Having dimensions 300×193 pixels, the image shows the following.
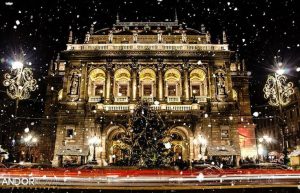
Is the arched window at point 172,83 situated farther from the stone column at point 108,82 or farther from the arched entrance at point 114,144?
the arched entrance at point 114,144

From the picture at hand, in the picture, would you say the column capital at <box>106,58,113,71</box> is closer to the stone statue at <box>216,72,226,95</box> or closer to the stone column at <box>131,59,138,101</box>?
the stone column at <box>131,59,138,101</box>

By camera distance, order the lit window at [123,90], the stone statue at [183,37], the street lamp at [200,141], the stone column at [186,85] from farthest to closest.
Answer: the stone statue at [183,37]
the lit window at [123,90]
the stone column at [186,85]
the street lamp at [200,141]

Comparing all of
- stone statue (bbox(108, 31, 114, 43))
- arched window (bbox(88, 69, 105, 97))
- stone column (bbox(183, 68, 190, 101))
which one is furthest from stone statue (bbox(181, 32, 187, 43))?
arched window (bbox(88, 69, 105, 97))

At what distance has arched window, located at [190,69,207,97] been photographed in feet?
129

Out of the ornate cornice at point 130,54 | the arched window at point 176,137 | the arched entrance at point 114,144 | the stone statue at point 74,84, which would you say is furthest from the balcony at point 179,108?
the stone statue at point 74,84

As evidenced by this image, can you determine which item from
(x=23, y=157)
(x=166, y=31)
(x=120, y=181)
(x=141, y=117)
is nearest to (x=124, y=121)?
(x=141, y=117)

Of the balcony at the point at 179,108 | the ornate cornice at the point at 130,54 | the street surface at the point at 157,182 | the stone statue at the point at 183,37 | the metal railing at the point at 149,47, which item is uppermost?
the stone statue at the point at 183,37

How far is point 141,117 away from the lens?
21.8m

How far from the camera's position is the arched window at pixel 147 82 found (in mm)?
39406

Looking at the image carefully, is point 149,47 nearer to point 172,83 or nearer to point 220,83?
point 172,83

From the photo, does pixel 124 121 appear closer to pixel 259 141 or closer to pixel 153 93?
pixel 153 93

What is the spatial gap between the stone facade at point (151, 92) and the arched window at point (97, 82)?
0.46 feet

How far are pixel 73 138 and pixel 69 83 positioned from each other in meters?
7.49

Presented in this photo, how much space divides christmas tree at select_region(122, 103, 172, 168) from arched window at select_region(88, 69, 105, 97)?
59.5 ft
